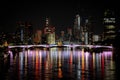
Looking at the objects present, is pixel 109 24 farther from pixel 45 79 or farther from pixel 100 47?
pixel 45 79

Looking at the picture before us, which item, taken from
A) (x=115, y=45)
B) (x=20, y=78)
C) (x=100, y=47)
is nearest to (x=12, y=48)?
(x=100, y=47)

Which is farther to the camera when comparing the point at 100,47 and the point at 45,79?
the point at 100,47

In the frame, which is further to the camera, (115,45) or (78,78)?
(115,45)

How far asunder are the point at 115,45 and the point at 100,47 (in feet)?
191

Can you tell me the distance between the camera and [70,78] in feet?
141

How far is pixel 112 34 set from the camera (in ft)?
557

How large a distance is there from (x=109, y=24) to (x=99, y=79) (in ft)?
443

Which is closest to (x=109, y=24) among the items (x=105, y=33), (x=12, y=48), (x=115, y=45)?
(x=105, y=33)

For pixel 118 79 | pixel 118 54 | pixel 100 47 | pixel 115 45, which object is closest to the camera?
pixel 118 79

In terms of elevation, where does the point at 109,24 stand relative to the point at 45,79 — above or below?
above

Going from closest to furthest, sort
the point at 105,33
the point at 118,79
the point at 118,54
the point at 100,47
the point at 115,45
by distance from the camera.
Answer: the point at 118,79
the point at 118,54
the point at 115,45
the point at 100,47
the point at 105,33

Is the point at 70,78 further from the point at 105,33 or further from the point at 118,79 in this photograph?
the point at 105,33

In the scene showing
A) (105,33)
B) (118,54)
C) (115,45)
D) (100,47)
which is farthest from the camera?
(105,33)

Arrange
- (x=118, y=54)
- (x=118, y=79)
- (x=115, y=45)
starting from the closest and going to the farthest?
1. (x=118, y=79)
2. (x=118, y=54)
3. (x=115, y=45)
